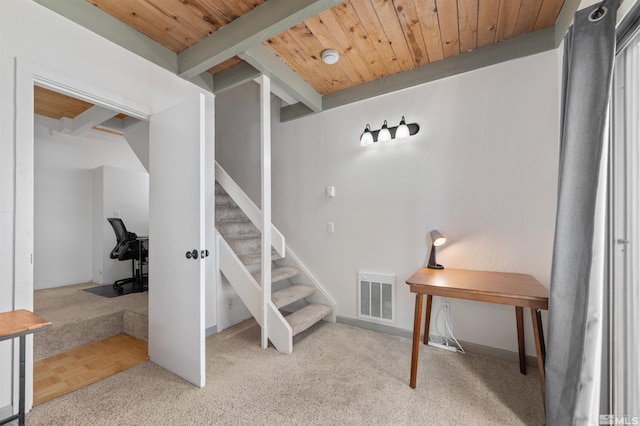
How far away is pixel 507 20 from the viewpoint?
6.45ft

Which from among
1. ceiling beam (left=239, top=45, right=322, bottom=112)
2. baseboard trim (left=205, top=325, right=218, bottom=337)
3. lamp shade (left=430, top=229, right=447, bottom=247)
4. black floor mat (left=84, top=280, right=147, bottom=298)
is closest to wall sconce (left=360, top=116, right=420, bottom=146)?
ceiling beam (left=239, top=45, right=322, bottom=112)

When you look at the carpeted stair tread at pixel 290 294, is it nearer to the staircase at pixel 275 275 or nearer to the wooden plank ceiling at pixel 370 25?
the staircase at pixel 275 275

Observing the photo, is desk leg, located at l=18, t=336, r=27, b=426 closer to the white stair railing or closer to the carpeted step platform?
the carpeted step platform

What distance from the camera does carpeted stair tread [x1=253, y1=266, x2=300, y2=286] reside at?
288 centimetres

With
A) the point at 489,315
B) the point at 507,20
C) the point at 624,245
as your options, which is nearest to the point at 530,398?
the point at 489,315

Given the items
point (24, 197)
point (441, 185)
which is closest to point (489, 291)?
point (441, 185)

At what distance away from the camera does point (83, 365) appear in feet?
7.11

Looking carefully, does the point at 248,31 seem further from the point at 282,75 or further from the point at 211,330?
the point at 211,330

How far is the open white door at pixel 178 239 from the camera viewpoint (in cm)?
187

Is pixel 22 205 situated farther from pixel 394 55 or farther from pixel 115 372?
pixel 394 55

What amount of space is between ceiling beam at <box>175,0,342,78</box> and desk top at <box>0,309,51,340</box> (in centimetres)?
202

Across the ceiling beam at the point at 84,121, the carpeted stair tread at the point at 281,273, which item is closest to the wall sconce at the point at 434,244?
the carpeted stair tread at the point at 281,273

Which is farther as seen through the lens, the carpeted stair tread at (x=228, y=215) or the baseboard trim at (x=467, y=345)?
the carpeted stair tread at (x=228, y=215)

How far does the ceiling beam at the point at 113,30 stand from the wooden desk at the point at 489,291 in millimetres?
2694
